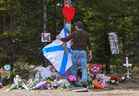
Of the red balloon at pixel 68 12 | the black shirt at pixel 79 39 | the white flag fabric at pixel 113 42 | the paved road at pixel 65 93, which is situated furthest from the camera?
the white flag fabric at pixel 113 42

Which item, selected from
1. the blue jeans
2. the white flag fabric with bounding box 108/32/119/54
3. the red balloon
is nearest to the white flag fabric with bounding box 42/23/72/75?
the blue jeans

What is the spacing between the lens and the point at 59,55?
1628 centimetres

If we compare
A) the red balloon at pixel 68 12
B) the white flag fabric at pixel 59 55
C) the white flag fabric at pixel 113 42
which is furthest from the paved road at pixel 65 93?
the white flag fabric at pixel 113 42

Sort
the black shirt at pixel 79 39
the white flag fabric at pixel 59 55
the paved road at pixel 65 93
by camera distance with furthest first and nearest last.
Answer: the white flag fabric at pixel 59 55 < the black shirt at pixel 79 39 < the paved road at pixel 65 93

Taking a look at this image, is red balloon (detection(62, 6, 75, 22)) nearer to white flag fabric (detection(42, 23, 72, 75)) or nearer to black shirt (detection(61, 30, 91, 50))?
white flag fabric (detection(42, 23, 72, 75))

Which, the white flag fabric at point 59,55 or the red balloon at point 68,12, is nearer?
the white flag fabric at point 59,55

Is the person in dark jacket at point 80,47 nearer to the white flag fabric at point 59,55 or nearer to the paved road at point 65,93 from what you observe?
the white flag fabric at point 59,55

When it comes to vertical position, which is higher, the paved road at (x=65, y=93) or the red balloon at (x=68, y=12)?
the red balloon at (x=68, y=12)

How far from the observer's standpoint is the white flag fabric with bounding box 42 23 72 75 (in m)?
16.2

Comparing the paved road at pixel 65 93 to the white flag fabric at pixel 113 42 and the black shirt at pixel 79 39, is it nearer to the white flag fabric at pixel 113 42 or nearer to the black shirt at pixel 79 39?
the black shirt at pixel 79 39

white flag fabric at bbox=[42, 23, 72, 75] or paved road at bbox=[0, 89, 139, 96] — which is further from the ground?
white flag fabric at bbox=[42, 23, 72, 75]

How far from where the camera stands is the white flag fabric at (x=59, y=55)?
16234 mm

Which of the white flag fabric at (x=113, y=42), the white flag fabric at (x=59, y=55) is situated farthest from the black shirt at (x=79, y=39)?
the white flag fabric at (x=113, y=42)

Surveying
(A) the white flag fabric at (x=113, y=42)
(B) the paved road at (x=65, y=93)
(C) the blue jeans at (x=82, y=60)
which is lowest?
(B) the paved road at (x=65, y=93)
